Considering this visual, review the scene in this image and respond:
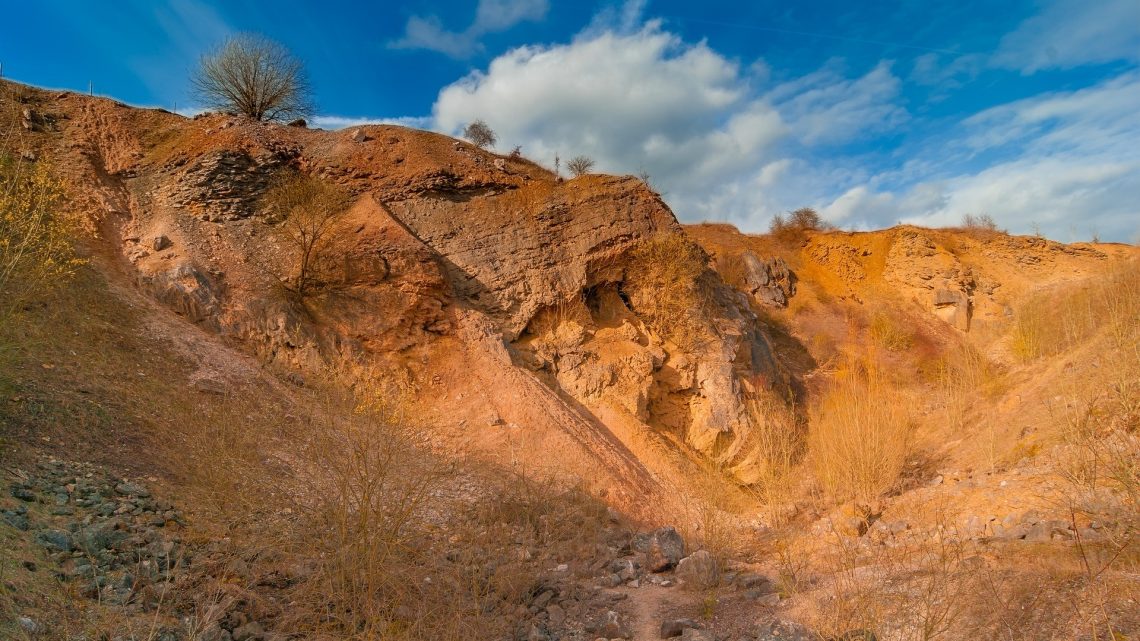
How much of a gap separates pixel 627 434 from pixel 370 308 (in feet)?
18.9

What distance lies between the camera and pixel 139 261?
11109 mm

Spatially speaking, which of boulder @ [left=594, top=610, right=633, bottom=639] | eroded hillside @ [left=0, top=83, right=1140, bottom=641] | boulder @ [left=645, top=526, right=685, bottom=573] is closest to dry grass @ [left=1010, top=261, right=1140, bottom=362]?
eroded hillside @ [left=0, top=83, right=1140, bottom=641]

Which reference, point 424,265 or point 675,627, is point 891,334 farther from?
point 675,627

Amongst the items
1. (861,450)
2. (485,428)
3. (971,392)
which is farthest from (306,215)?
(971,392)

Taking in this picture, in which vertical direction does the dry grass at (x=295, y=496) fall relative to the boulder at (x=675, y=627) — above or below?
above

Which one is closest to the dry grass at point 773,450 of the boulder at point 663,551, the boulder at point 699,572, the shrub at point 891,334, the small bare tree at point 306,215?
the boulder at point 663,551

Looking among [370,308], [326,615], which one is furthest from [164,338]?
[326,615]

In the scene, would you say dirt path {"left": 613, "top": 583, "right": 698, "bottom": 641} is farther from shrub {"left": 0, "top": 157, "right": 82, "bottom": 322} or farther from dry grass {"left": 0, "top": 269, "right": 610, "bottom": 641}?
shrub {"left": 0, "top": 157, "right": 82, "bottom": 322}

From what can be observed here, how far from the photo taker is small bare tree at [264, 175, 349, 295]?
11680mm

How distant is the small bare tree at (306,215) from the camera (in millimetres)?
11680

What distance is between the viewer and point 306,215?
39.3 feet

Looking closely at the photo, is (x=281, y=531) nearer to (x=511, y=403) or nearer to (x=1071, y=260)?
(x=511, y=403)

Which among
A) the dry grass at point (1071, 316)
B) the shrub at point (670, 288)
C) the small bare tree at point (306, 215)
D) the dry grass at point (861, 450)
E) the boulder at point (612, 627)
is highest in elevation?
the small bare tree at point (306, 215)

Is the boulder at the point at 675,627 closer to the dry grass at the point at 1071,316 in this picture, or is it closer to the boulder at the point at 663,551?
the boulder at the point at 663,551
